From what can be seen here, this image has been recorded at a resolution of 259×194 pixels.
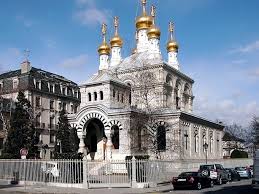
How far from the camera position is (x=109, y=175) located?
26.1m

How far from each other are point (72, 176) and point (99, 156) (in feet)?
82.1

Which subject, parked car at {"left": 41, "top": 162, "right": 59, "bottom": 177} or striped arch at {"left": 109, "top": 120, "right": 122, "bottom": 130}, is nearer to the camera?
parked car at {"left": 41, "top": 162, "right": 59, "bottom": 177}

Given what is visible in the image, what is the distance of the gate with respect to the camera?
25.4 m

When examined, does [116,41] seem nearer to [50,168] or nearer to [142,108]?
[142,108]

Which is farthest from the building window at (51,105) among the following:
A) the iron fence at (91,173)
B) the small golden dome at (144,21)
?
the iron fence at (91,173)

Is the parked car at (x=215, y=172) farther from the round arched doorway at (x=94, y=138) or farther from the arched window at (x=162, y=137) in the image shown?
the round arched doorway at (x=94, y=138)

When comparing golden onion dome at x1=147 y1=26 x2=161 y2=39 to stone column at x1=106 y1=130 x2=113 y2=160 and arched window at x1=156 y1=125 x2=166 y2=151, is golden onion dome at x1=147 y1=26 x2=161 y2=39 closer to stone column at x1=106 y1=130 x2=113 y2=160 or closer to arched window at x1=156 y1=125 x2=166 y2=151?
arched window at x1=156 y1=125 x2=166 y2=151

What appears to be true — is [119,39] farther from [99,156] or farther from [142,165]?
[142,165]

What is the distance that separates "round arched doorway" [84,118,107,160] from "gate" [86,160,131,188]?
951 inches

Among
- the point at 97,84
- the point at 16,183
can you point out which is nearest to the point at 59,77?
the point at 97,84

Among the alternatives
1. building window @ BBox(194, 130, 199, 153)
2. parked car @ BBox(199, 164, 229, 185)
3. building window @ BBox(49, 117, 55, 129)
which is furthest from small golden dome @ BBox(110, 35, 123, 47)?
parked car @ BBox(199, 164, 229, 185)

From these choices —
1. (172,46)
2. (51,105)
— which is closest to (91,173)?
(172,46)

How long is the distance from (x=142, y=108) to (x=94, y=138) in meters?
7.28

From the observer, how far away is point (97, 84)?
5097 cm
